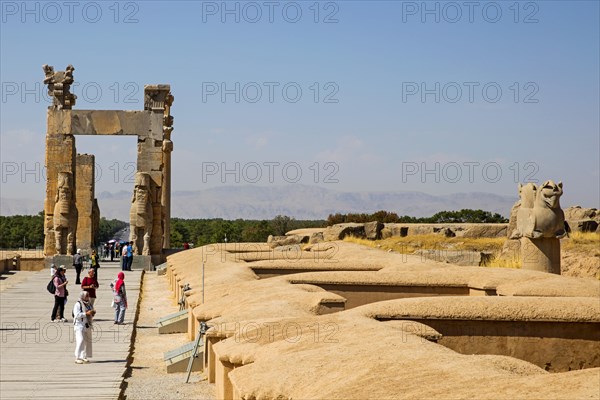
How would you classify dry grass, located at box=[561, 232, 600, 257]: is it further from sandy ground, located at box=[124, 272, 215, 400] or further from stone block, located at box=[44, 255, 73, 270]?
stone block, located at box=[44, 255, 73, 270]

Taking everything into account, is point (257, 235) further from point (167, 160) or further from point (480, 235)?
point (480, 235)

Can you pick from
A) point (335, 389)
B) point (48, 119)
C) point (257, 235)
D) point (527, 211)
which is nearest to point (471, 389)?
point (335, 389)

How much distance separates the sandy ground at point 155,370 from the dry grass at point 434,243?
957 centimetres

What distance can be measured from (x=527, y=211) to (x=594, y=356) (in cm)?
591

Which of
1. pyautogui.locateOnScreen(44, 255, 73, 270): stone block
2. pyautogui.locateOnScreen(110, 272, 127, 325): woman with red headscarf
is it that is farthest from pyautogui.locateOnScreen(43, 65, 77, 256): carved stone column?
pyautogui.locateOnScreen(110, 272, 127, 325): woman with red headscarf

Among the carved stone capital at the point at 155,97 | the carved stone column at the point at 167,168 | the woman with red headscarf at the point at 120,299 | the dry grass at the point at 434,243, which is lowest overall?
the woman with red headscarf at the point at 120,299

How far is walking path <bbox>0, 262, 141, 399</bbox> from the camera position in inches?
424

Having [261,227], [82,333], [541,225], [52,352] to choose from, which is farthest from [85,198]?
[541,225]

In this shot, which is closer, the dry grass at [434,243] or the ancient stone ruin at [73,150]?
the dry grass at [434,243]

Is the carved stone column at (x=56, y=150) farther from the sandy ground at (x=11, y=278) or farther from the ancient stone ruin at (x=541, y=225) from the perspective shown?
the ancient stone ruin at (x=541, y=225)

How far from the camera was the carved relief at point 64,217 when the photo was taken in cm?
3170

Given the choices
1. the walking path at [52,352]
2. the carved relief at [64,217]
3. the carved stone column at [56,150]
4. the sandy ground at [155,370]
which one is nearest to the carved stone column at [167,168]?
the carved stone column at [56,150]

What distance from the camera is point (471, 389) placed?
16.7ft

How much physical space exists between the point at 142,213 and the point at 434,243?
9.77 metres
